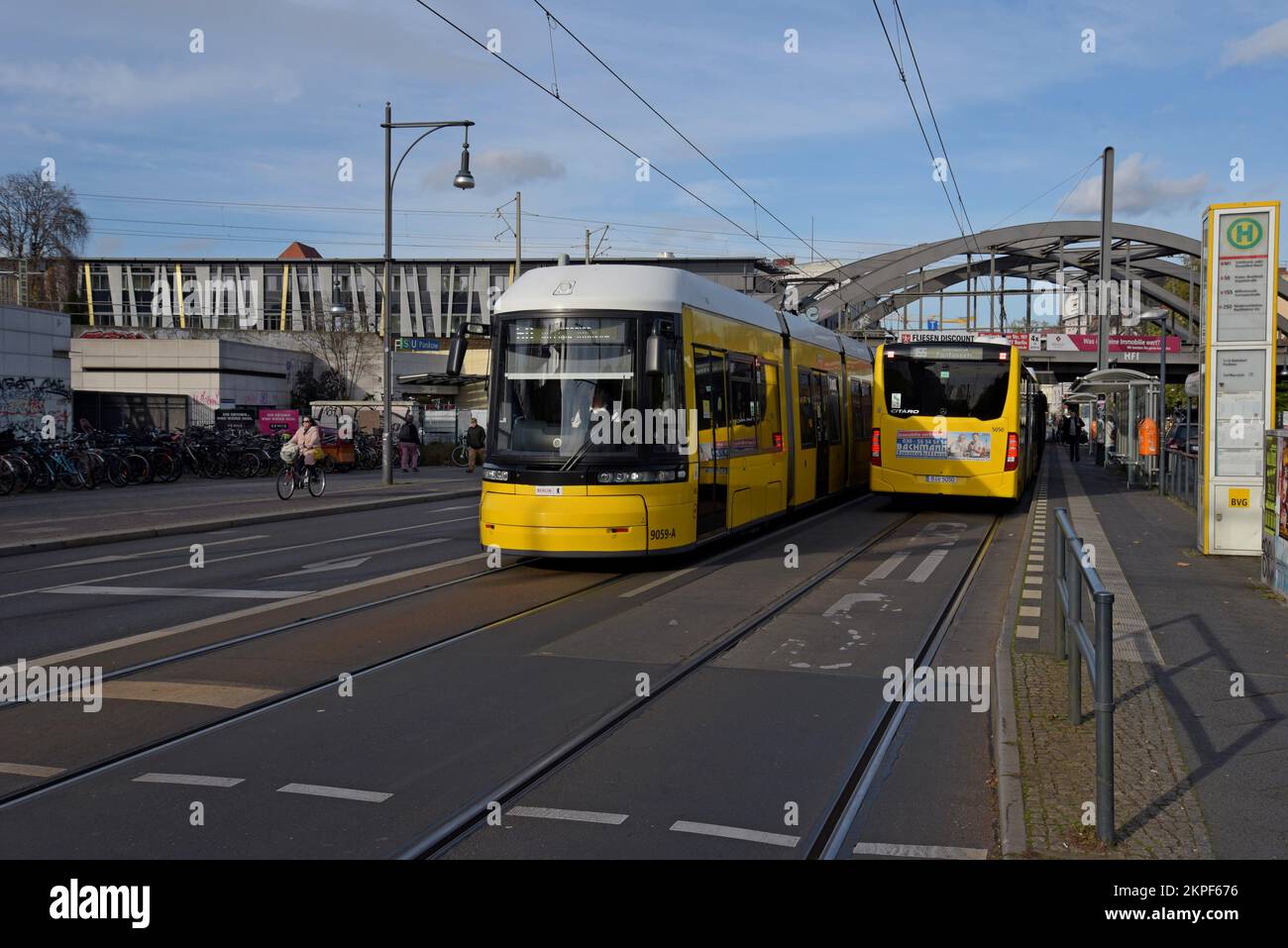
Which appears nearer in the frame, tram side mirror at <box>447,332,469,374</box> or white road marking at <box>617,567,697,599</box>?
white road marking at <box>617,567,697,599</box>

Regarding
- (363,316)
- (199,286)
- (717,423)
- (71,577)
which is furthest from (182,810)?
(199,286)

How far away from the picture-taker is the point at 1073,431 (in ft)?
164

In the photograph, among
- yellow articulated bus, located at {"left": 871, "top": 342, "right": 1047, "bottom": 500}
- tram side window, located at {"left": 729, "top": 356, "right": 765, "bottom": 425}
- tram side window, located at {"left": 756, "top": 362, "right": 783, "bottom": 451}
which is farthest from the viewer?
yellow articulated bus, located at {"left": 871, "top": 342, "right": 1047, "bottom": 500}

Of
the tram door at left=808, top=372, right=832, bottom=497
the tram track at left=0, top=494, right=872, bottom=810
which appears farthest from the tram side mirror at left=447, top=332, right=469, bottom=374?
the tram door at left=808, top=372, right=832, bottom=497

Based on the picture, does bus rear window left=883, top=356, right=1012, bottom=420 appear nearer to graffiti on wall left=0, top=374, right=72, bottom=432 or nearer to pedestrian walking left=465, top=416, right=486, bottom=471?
pedestrian walking left=465, top=416, right=486, bottom=471

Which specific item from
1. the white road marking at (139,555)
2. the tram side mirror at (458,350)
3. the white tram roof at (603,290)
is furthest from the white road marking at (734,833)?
the white road marking at (139,555)

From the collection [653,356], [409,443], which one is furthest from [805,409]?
[409,443]

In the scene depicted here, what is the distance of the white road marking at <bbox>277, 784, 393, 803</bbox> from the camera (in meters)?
5.42

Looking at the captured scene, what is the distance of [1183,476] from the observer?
75.9 feet

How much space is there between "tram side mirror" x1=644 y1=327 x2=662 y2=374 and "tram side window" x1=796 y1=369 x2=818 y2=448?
6.90 meters

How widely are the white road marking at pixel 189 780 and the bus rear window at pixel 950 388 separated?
17031 mm

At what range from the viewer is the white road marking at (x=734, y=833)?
4949 millimetres

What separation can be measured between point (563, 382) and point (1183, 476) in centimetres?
1543
